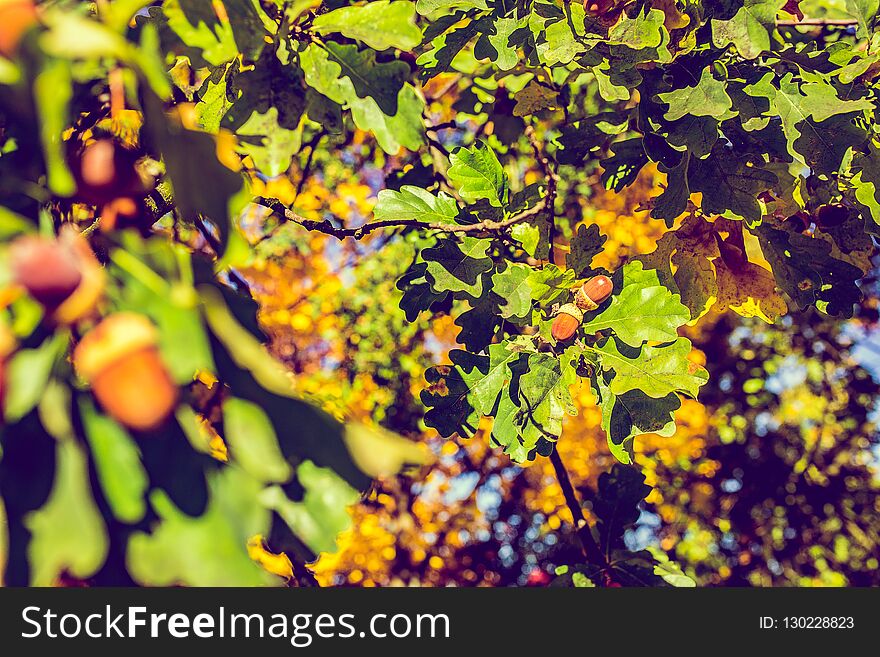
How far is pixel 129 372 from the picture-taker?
2.16ft

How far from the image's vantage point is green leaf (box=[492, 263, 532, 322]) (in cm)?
146

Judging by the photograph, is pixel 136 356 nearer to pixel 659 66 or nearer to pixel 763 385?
pixel 659 66

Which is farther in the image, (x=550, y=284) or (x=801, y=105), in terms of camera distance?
(x=550, y=284)

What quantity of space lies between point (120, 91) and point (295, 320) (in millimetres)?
3603

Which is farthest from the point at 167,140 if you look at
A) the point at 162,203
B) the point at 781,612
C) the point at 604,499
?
the point at 781,612

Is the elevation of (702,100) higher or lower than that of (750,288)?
higher

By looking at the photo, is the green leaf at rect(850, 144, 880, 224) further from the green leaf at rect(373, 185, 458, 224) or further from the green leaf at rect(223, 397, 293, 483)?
the green leaf at rect(223, 397, 293, 483)

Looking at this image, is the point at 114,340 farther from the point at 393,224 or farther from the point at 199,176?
the point at 393,224

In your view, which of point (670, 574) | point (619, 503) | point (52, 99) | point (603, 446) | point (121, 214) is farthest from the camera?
point (603, 446)

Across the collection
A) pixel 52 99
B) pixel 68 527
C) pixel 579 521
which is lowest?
pixel 579 521

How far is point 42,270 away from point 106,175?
0.26 meters

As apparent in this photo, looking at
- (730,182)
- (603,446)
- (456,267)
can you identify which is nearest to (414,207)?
(456,267)

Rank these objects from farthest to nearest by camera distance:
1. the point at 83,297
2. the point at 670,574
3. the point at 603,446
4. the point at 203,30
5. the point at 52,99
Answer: the point at 603,446, the point at 670,574, the point at 203,30, the point at 83,297, the point at 52,99

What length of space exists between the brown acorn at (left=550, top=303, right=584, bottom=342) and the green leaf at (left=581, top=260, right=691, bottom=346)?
30 millimetres
